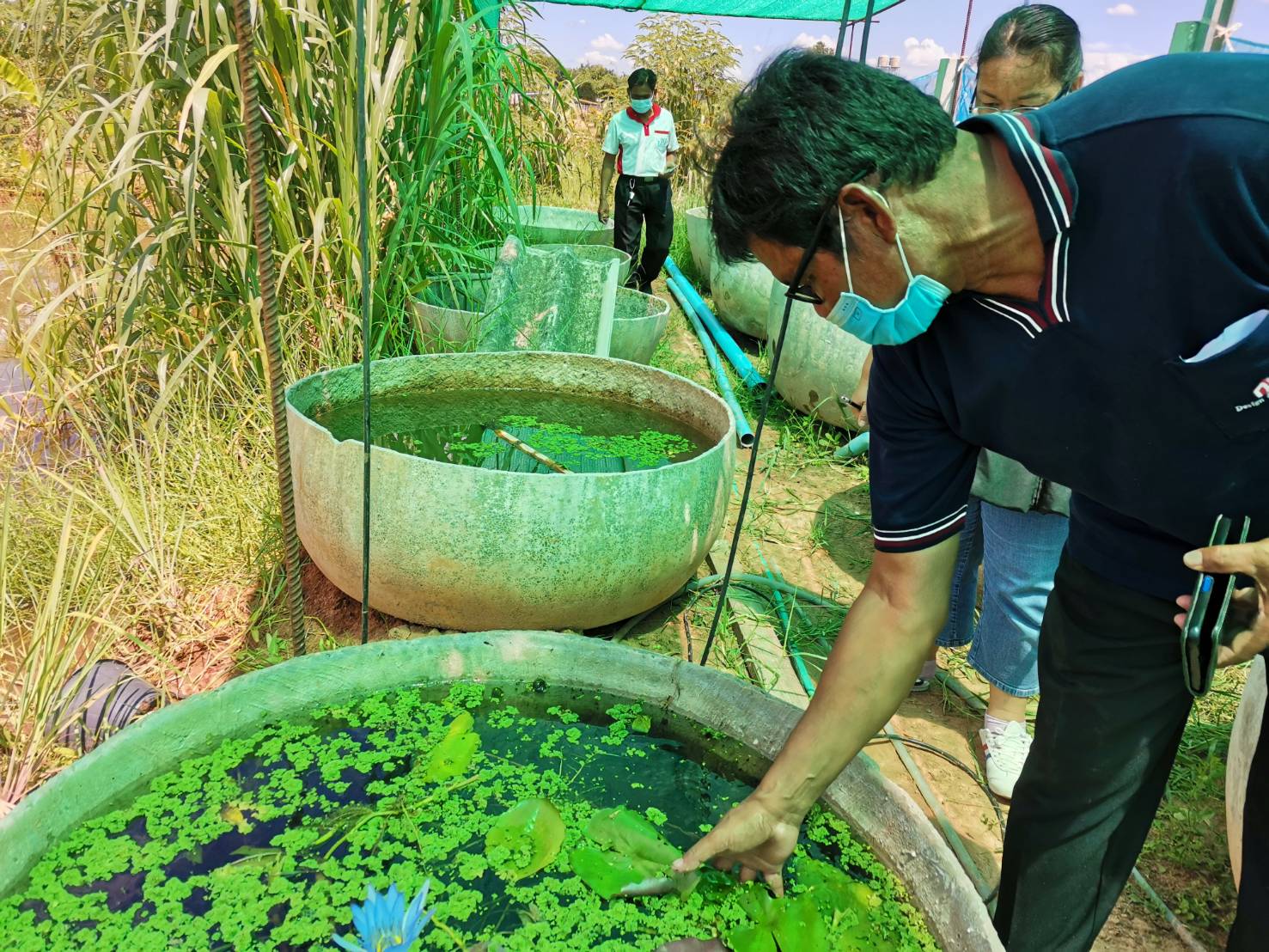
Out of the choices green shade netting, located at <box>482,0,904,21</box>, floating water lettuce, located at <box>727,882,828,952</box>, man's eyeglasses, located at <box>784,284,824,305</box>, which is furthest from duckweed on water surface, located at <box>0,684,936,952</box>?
green shade netting, located at <box>482,0,904,21</box>

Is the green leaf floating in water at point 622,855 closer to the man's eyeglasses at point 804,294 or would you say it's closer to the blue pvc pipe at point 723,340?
the man's eyeglasses at point 804,294

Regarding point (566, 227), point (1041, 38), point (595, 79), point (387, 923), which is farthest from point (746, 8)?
point (595, 79)

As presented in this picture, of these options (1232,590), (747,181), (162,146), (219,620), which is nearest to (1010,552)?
(1232,590)

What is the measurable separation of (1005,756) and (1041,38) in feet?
5.49

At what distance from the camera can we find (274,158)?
9.59 feet

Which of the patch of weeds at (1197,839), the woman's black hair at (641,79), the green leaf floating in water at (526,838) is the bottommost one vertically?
the patch of weeds at (1197,839)

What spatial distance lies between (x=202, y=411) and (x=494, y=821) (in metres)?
1.99

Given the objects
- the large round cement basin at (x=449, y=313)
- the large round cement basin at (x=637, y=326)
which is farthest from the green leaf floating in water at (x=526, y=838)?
the large round cement basin at (x=637, y=326)

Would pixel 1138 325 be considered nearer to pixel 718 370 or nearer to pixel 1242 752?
pixel 1242 752

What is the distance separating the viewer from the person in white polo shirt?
5.96 m

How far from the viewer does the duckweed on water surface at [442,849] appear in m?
1.14

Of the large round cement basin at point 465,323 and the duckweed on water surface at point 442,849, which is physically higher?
the large round cement basin at point 465,323

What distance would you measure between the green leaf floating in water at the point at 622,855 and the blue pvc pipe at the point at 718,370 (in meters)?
1.52

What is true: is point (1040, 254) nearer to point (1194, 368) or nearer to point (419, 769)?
point (1194, 368)
